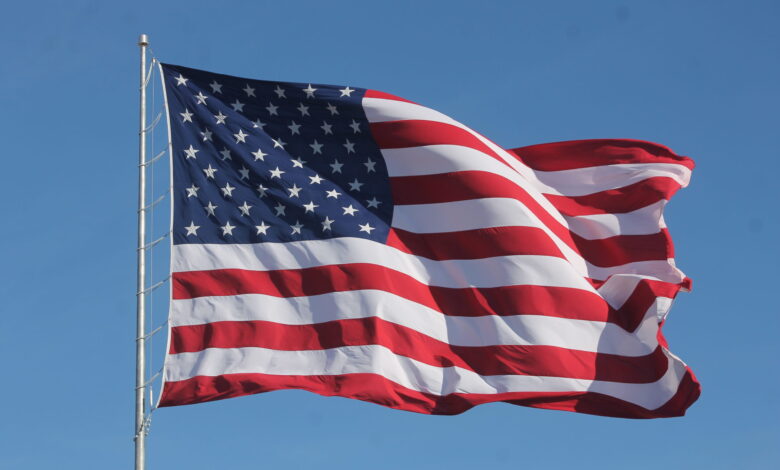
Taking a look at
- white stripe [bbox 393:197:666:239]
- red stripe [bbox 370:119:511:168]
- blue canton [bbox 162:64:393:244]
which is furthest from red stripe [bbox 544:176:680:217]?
blue canton [bbox 162:64:393:244]

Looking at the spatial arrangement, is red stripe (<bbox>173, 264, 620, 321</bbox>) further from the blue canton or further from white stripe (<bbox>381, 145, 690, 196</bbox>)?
white stripe (<bbox>381, 145, 690, 196</bbox>)

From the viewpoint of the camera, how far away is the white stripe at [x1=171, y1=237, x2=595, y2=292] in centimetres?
2048

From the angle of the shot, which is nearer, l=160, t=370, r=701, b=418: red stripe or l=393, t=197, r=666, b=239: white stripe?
l=160, t=370, r=701, b=418: red stripe

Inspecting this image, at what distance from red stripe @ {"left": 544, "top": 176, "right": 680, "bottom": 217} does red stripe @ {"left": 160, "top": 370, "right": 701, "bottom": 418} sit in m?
Answer: 3.51

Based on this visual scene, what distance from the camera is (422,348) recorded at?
20.8m

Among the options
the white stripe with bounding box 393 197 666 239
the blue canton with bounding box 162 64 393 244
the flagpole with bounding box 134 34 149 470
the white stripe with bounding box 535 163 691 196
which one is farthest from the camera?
the white stripe with bounding box 535 163 691 196

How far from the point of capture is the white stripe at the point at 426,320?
794 inches

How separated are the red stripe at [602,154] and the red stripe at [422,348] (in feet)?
12.3

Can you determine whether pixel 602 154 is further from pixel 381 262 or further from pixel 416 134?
pixel 381 262

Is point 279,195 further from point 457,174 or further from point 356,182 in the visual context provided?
point 457,174

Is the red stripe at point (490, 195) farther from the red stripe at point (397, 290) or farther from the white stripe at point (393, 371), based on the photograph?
the white stripe at point (393, 371)

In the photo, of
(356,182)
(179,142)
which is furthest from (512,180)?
(179,142)

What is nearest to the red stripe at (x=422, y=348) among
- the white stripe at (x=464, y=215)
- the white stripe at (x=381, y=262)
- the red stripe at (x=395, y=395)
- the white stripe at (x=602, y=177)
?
the red stripe at (x=395, y=395)

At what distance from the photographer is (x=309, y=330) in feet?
A: 66.8
